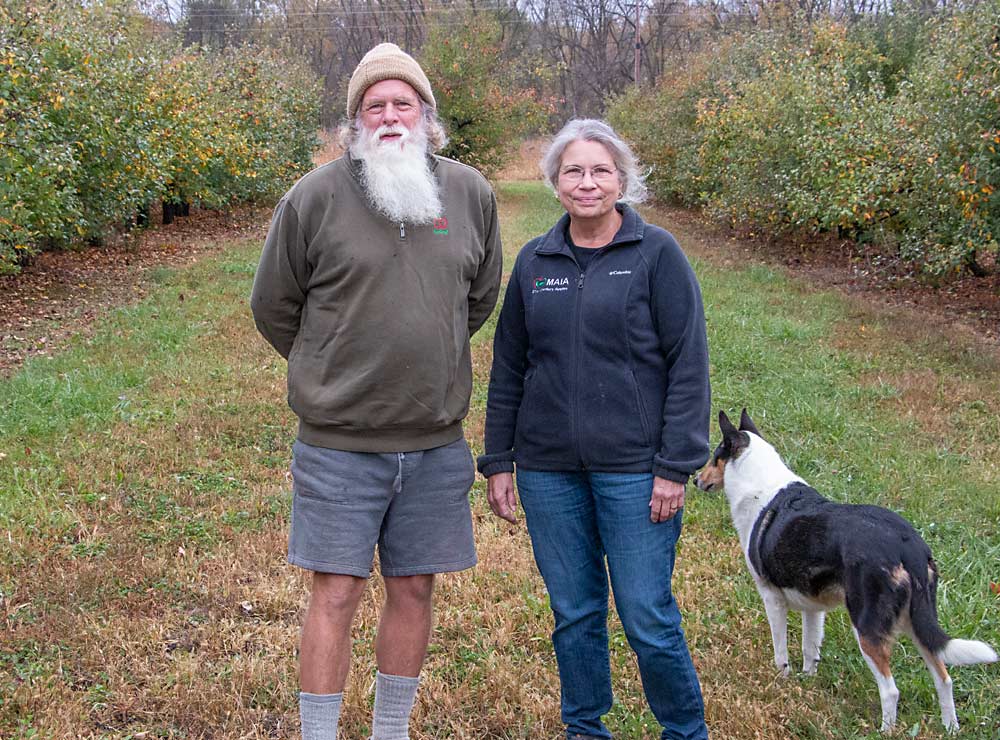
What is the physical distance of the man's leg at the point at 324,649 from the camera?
302 cm

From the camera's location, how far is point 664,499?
9.67 feet

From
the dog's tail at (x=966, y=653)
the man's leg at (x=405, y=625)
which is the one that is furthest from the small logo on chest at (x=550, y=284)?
the dog's tail at (x=966, y=653)

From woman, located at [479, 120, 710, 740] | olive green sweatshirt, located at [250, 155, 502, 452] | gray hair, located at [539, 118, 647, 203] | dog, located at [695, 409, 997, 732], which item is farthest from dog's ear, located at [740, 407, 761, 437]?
olive green sweatshirt, located at [250, 155, 502, 452]

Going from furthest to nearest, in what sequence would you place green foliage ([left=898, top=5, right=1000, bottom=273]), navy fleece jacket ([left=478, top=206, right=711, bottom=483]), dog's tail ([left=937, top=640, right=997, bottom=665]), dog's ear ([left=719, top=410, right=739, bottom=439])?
green foliage ([left=898, top=5, right=1000, bottom=273]) → dog's ear ([left=719, top=410, right=739, bottom=439]) → dog's tail ([left=937, top=640, right=997, bottom=665]) → navy fleece jacket ([left=478, top=206, right=711, bottom=483])

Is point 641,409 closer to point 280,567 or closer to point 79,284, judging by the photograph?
point 280,567

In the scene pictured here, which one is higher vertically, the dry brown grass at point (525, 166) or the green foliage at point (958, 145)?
the green foliage at point (958, 145)

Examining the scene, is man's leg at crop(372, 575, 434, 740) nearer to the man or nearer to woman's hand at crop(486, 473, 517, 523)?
the man

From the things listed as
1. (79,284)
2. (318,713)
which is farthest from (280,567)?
(79,284)

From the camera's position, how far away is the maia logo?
3062mm

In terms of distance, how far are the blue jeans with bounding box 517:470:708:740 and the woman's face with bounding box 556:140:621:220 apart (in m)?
0.85

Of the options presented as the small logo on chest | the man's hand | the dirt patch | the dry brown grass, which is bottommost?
the dry brown grass

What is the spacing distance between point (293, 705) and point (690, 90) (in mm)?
26089

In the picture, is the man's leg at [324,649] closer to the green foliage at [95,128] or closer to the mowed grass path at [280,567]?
the mowed grass path at [280,567]

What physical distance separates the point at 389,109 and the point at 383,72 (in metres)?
0.12
